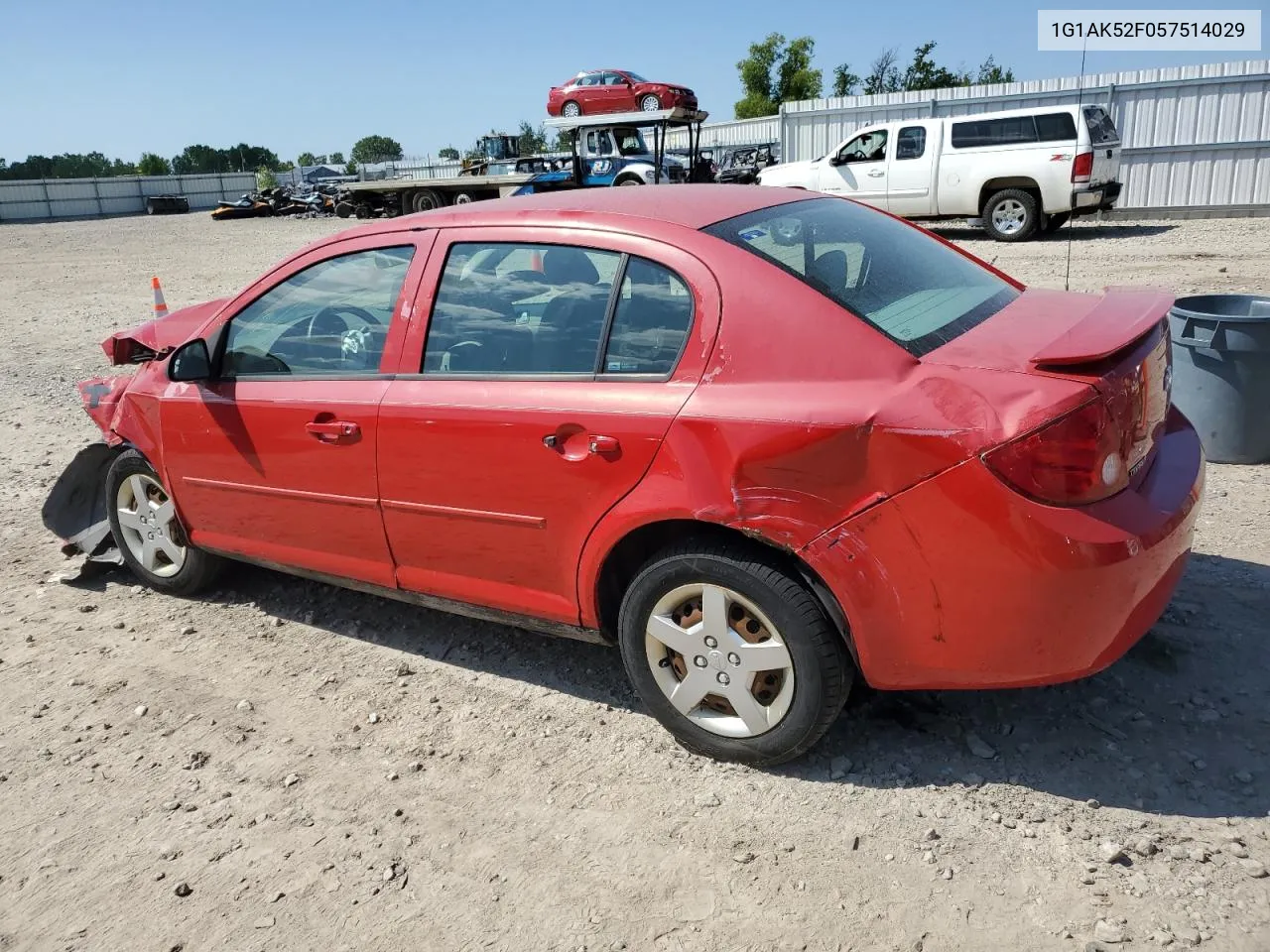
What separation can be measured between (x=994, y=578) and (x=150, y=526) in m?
3.69

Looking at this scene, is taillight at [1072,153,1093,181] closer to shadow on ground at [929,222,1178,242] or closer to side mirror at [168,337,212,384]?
shadow on ground at [929,222,1178,242]

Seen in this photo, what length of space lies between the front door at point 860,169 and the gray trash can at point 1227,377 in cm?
1277

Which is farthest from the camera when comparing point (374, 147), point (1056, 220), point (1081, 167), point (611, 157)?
point (374, 147)

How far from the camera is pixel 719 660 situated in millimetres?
2883

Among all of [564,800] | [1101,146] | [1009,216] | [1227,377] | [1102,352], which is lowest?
[564,800]

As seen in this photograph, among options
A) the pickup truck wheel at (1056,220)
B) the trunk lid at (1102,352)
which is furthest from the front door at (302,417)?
the pickup truck wheel at (1056,220)

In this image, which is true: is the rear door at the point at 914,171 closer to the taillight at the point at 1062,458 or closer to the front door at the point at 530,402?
the front door at the point at 530,402

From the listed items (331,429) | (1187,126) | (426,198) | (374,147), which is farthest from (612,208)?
(374,147)

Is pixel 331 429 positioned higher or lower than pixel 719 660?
higher

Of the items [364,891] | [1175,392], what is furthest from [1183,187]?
[364,891]

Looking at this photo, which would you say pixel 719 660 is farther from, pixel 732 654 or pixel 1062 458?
pixel 1062 458

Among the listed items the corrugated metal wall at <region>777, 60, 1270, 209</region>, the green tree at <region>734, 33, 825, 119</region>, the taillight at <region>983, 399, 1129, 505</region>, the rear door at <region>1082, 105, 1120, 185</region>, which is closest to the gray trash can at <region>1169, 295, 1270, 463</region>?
the taillight at <region>983, 399, 1129, 505</region>

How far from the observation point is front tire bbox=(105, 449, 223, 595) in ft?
14.4

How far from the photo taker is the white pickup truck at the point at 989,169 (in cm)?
1548
